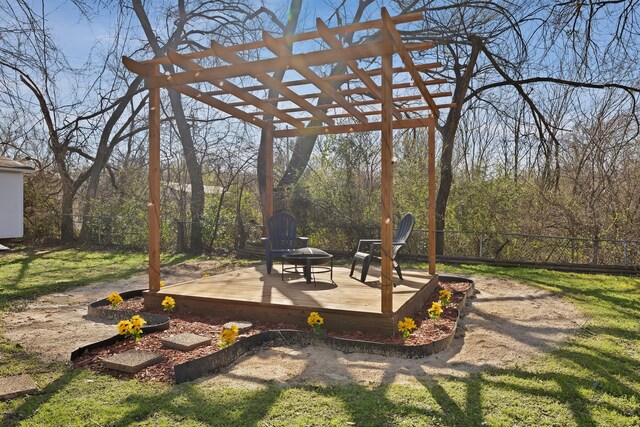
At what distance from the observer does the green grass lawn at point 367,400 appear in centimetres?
232

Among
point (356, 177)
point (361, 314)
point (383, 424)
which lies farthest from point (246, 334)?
point (356, 177)

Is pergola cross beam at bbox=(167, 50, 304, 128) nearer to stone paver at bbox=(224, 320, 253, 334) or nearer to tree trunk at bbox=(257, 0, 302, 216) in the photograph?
stone paver at bbox=(224, 320, 253, 334)

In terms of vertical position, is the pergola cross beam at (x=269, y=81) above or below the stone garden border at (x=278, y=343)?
above

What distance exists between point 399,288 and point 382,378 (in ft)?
7.44

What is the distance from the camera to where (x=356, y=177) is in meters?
9.64

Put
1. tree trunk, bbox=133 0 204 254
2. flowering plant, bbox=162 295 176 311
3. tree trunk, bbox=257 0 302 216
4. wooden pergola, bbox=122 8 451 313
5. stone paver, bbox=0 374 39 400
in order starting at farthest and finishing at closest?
tree trunk, bbox=257 0 302 216, tree trunk, bbox=133 0 204 254, flowering plant, bbox=162 295 176 311, wooden pergola, bbox=122 8 451 313, stone paver, bbox=0 374 39 400

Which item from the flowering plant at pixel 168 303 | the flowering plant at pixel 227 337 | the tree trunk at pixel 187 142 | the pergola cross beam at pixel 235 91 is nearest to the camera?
the flowering plant at pixel 227 337

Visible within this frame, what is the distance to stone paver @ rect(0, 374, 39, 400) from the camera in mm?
2557

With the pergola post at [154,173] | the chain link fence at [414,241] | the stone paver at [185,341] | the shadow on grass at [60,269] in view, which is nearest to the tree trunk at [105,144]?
the chain link fence at [414,241]

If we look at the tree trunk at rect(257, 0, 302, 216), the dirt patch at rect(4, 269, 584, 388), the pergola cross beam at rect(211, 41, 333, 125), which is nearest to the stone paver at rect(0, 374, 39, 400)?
the dirt patch at rect(4, 269, 584, 388)

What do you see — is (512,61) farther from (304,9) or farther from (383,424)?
(383,424)

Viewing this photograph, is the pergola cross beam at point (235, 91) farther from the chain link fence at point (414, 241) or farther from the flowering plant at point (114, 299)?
the chain link fence at point (414, 241)

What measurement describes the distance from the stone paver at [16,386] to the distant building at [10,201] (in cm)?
192

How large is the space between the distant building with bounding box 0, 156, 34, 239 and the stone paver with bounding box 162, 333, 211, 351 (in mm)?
2472
